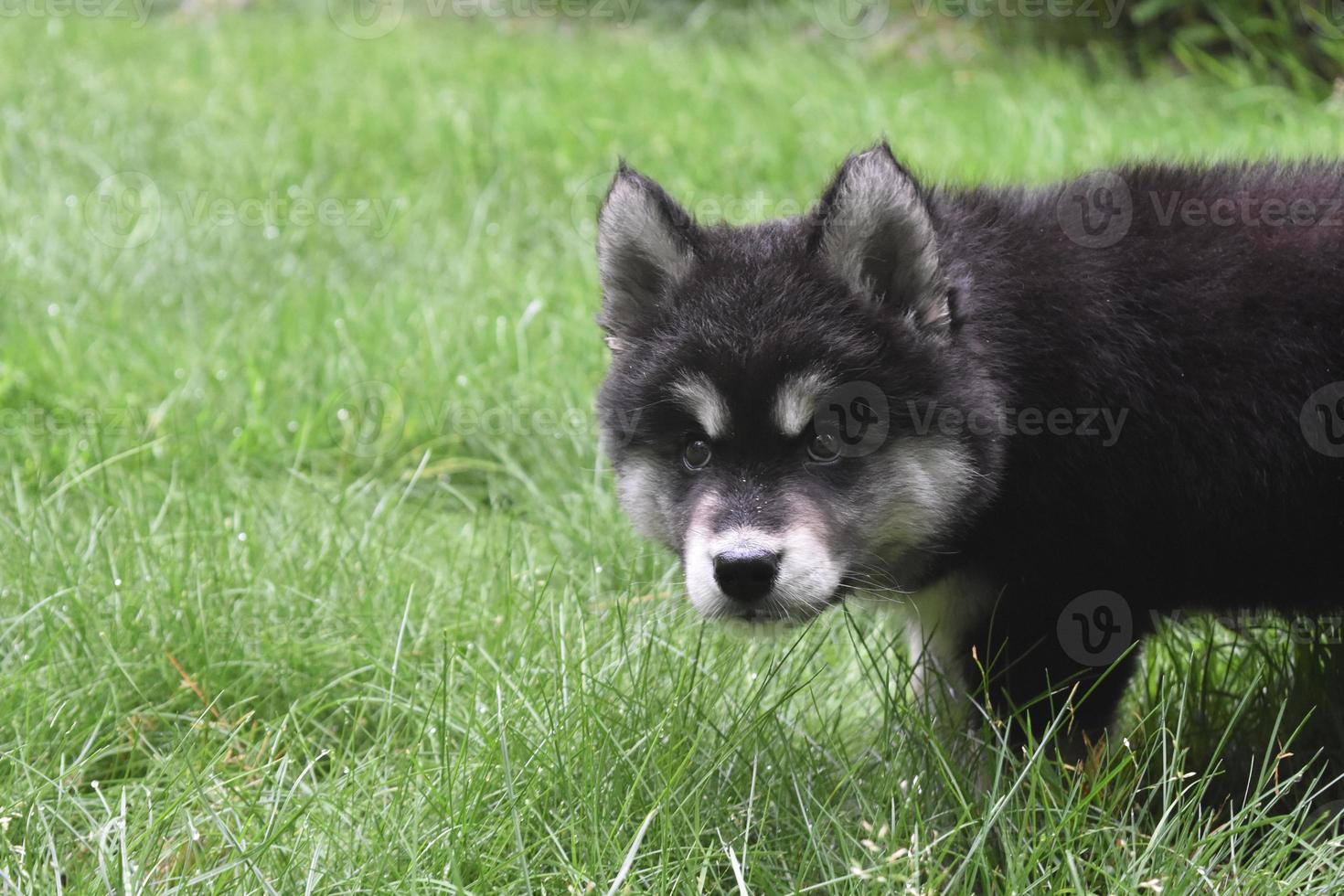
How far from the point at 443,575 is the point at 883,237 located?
6.66 feet

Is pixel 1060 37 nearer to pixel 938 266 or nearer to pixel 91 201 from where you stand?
pixel 91 201

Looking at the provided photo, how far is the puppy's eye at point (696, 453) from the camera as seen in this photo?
155 inches

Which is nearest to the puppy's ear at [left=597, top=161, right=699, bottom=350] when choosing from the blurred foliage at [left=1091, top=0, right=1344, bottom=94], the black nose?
the black nose

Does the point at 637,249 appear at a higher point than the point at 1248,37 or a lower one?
lower

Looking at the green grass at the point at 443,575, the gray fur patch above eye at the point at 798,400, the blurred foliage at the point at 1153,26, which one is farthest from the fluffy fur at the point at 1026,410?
the blurred foliage at the point at 1153,26

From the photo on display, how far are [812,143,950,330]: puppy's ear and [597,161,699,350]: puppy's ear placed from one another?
392 millimetres

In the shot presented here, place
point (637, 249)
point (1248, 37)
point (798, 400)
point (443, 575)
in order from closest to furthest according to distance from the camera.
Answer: point (798, 400) → point (637, 249) → point (443, 575) → point (1248, 37)

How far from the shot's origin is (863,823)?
3451 millimetres

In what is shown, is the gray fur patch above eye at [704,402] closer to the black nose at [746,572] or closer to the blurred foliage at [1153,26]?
the black nose at [746,572]

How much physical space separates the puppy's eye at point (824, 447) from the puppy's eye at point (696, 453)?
0.29 meters

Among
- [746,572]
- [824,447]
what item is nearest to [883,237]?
[824,447]

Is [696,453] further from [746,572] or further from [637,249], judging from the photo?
[637,249]

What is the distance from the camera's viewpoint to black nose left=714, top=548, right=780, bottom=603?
3.58m

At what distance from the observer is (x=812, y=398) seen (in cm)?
378
